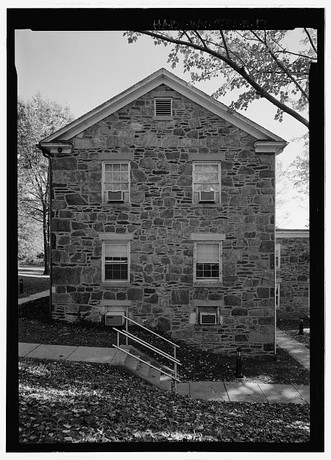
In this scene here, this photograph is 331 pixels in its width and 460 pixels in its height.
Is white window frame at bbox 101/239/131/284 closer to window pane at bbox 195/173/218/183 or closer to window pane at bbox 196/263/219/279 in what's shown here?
window pane at bbox 196/263/219/279

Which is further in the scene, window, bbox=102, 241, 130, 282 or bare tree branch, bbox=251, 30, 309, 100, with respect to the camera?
window, bbox=102, 241, 130, 282

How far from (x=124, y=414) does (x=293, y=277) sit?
359 inches

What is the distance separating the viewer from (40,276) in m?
7.43

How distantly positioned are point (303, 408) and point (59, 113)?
285 inches

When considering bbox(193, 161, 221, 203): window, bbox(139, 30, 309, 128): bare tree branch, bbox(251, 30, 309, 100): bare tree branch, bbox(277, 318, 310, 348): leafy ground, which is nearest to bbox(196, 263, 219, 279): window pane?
bbox(193, 161, 221, 203): window

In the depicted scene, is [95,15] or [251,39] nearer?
[95,15]

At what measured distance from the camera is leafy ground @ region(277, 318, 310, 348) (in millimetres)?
8664

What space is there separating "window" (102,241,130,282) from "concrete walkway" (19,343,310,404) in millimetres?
1837

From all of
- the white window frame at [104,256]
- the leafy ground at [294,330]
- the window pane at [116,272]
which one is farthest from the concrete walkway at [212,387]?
the leafy ground at [294,330]

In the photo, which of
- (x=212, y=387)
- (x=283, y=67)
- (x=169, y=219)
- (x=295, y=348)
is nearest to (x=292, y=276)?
(x=295, y=348)

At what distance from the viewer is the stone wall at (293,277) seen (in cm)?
1059

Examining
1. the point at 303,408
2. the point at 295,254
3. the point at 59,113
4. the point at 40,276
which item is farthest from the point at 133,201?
the point at 295,254

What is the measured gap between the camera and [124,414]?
3.31m
